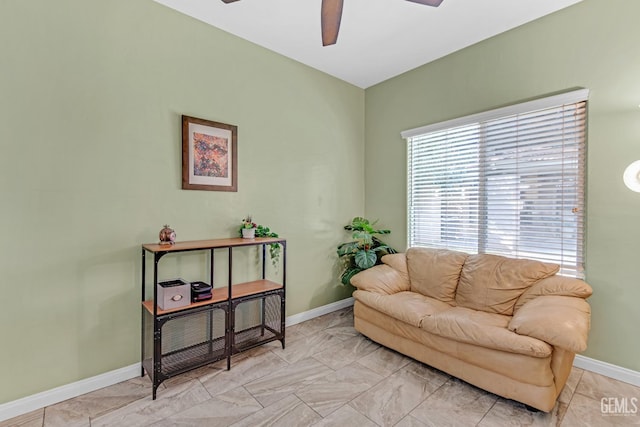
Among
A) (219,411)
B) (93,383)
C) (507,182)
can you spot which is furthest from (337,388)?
(507,182)

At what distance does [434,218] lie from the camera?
3.39 metres

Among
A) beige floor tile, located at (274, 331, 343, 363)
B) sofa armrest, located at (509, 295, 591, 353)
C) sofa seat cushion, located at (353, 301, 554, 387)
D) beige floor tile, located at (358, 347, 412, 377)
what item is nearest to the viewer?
sofa armrest, located at (509, 295, 591, 353)

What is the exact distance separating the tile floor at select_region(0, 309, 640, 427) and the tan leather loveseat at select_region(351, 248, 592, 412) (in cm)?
15

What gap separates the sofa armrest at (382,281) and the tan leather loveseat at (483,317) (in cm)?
1

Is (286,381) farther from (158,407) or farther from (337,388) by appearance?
(158,407)

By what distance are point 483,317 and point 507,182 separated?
1.31 metres

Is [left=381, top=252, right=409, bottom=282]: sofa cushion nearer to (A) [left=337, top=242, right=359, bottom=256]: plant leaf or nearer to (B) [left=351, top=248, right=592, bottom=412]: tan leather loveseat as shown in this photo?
(B) [left=351, top=248, right=592, bottom=412]: tan leather loveseat

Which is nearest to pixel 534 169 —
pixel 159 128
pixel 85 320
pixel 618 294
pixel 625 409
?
pixel 618 294

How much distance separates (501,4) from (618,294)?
8.09 feet

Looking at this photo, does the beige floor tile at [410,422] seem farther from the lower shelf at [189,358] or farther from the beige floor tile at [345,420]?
the lower shelf at [189,358]

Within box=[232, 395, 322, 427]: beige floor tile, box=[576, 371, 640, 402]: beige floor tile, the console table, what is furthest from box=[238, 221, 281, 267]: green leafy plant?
box=[576, 371, 640, 402]: beige floor tile

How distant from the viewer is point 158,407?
1920mm

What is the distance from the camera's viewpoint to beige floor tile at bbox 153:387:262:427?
1.78 meters

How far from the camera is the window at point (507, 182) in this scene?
243 cm
